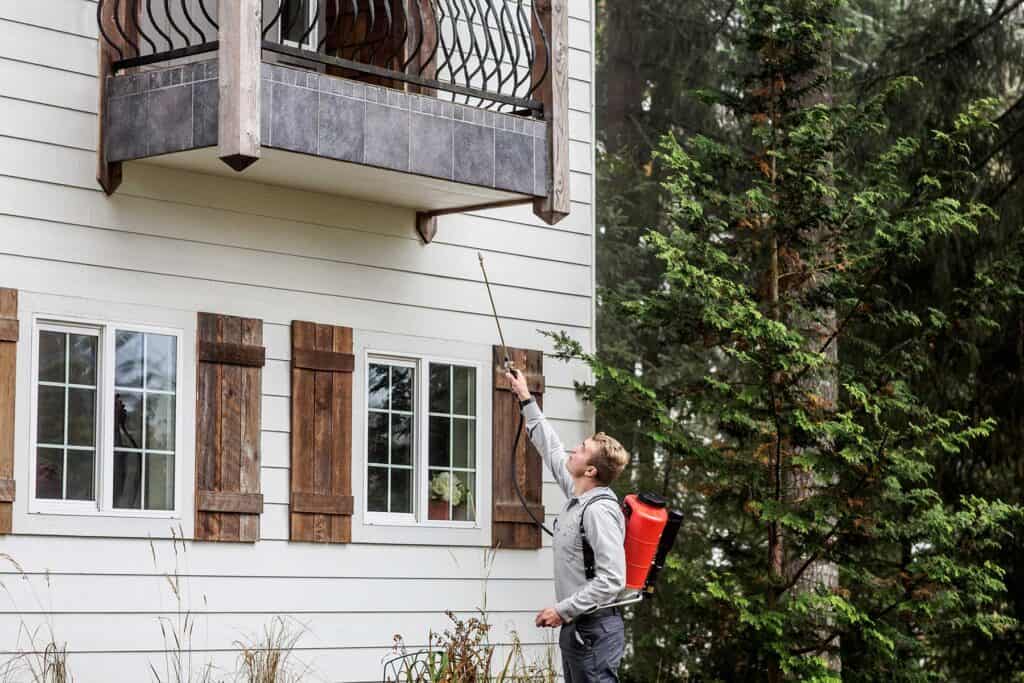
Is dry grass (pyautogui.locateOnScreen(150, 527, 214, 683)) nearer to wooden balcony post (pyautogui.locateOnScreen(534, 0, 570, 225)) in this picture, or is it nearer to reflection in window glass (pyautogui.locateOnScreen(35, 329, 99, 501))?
reflection in window glass (pyautogui.locateOnScreen(35, 329, 99, 501))

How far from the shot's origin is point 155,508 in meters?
9.30

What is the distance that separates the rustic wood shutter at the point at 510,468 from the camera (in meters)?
11.0

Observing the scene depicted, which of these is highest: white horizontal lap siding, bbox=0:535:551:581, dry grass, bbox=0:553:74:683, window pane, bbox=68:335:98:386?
window pane, bbox=68:335:98:386

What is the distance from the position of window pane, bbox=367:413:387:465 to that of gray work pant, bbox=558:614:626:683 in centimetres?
318

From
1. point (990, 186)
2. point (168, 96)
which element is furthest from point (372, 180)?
point (990, 186)

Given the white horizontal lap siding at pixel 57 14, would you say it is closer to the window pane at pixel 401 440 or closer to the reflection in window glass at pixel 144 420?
the reflection in window glass at pixel 144 420

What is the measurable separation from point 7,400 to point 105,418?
60cm

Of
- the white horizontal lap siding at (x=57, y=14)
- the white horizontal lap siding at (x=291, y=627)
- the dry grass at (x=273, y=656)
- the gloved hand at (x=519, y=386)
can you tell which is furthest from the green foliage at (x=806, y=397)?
the white horizontal lap siding at (x=57, y=14)

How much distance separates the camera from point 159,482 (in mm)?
9336

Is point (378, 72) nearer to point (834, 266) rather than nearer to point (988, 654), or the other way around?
point (834, 266)

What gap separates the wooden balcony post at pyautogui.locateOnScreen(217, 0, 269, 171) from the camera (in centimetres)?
877

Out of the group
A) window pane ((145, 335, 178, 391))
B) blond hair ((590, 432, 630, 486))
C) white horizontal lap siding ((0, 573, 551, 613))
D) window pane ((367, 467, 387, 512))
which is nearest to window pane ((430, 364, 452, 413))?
window pane ((367, 467, 387, 512))

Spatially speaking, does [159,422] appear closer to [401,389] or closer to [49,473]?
[49,473]

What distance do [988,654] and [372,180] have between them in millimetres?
7504
